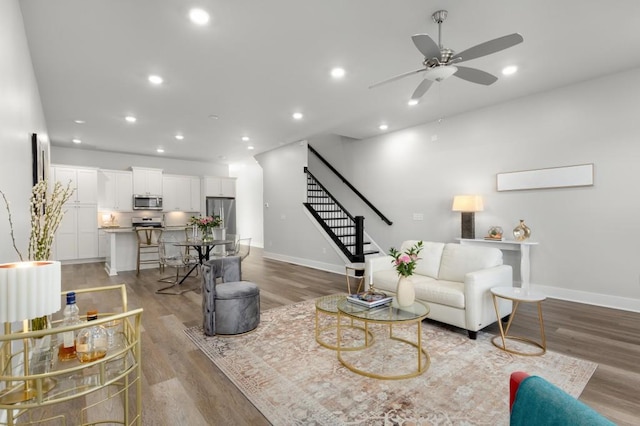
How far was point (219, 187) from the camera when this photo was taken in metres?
9.94

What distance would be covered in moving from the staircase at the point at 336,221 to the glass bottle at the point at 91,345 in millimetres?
4995

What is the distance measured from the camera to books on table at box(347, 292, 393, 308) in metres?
2.78

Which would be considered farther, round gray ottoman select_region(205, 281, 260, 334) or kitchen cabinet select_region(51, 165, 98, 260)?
kitchen cabinet select_region(51, 165, 98, 260)

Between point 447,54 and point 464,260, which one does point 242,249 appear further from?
point 447,54

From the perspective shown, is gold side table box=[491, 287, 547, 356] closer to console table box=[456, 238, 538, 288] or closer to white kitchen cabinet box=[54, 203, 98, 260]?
console table box=[456, 238, 538, 288]

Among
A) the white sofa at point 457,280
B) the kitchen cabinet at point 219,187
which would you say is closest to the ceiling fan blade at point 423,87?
the white sofa at point 457,280

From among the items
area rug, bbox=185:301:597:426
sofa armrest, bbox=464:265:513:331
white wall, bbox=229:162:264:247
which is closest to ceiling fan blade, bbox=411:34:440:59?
sofa armrest, bbox=464:265:513:331

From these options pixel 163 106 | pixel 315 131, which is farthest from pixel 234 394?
pixel 315 131

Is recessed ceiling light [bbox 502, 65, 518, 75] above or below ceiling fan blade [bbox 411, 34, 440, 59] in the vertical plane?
above

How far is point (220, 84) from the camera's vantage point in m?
4.27

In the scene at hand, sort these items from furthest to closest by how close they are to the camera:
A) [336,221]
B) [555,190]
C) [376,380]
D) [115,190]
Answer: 1. [115,190]
2. [336,221]
3. [555,190]
4. [376,380]

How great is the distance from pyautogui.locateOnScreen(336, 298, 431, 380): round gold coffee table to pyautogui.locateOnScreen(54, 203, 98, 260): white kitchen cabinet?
25.6 ft

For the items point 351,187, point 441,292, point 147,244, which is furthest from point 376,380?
point 147,244

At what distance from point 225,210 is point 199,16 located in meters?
7.82
